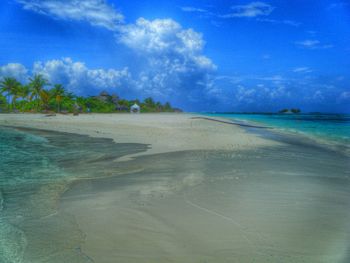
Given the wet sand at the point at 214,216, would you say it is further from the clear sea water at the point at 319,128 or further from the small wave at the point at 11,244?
the clear sea water at the point at 319,128

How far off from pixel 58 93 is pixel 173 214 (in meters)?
72.1

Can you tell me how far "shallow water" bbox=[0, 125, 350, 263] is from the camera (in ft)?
11.2

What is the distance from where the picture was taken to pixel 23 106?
69500 mm

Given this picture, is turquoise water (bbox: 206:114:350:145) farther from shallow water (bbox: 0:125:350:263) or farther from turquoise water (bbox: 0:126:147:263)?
turquoise water (bbox: 0:126:147:263)

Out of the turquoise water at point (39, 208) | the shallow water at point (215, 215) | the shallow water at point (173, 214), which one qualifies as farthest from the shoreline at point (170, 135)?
the shallow water at point (215, 215)

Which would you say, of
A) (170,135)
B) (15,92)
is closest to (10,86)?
(15,92)

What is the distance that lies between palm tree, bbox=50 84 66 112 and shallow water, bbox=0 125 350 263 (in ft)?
207

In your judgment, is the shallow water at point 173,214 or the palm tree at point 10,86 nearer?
the shallow water at point 173,214

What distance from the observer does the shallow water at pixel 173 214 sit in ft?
11.2

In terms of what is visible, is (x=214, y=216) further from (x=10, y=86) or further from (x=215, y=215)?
(x=10, y=86)

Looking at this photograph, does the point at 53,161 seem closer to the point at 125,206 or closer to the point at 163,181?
the point at 163,181

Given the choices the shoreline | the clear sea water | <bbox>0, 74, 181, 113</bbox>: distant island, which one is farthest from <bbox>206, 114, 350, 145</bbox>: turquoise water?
<bbox>0, 74, 181, 113</bbox>: distant island

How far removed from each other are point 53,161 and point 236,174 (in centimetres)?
609

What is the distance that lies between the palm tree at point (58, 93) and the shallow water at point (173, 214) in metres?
63.2
